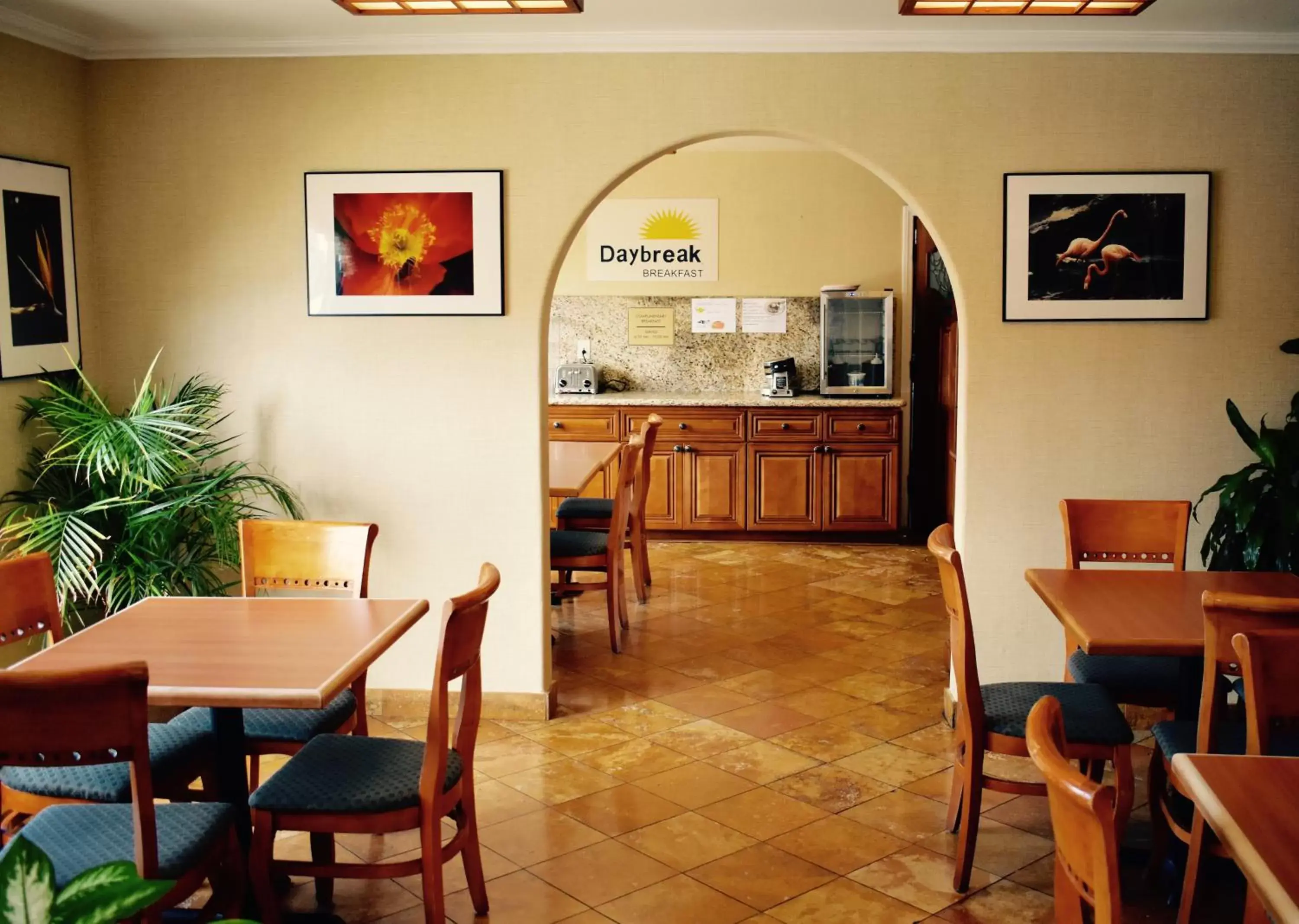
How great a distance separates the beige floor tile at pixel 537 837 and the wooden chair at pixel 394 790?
2.03 feet

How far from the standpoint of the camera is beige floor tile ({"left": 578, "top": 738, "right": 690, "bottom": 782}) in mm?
4535

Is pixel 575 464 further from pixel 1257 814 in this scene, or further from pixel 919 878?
pixel 1257 814

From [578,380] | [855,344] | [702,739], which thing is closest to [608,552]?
[702,739]

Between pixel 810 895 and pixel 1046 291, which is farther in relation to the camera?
pixel 1046 291

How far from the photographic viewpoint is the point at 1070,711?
143 inches

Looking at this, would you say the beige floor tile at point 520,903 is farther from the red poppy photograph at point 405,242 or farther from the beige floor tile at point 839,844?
the red poppy photograph at point 405,242

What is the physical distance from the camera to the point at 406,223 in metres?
5.02

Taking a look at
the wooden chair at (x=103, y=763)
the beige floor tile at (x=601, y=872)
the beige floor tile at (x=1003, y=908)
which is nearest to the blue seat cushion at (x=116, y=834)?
the wooden chair at (x=103, y=763)

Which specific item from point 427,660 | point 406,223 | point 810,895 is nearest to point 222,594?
point 427,660

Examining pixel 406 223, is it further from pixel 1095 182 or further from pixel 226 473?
pixel 1095 182

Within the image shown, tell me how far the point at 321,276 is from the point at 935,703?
10.2ft

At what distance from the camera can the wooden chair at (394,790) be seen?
300 centimetres

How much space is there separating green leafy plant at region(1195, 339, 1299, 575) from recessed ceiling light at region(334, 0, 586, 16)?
110 inches

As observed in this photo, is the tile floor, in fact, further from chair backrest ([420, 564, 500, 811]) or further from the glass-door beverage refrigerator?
the glass-door beverage refrigerator
